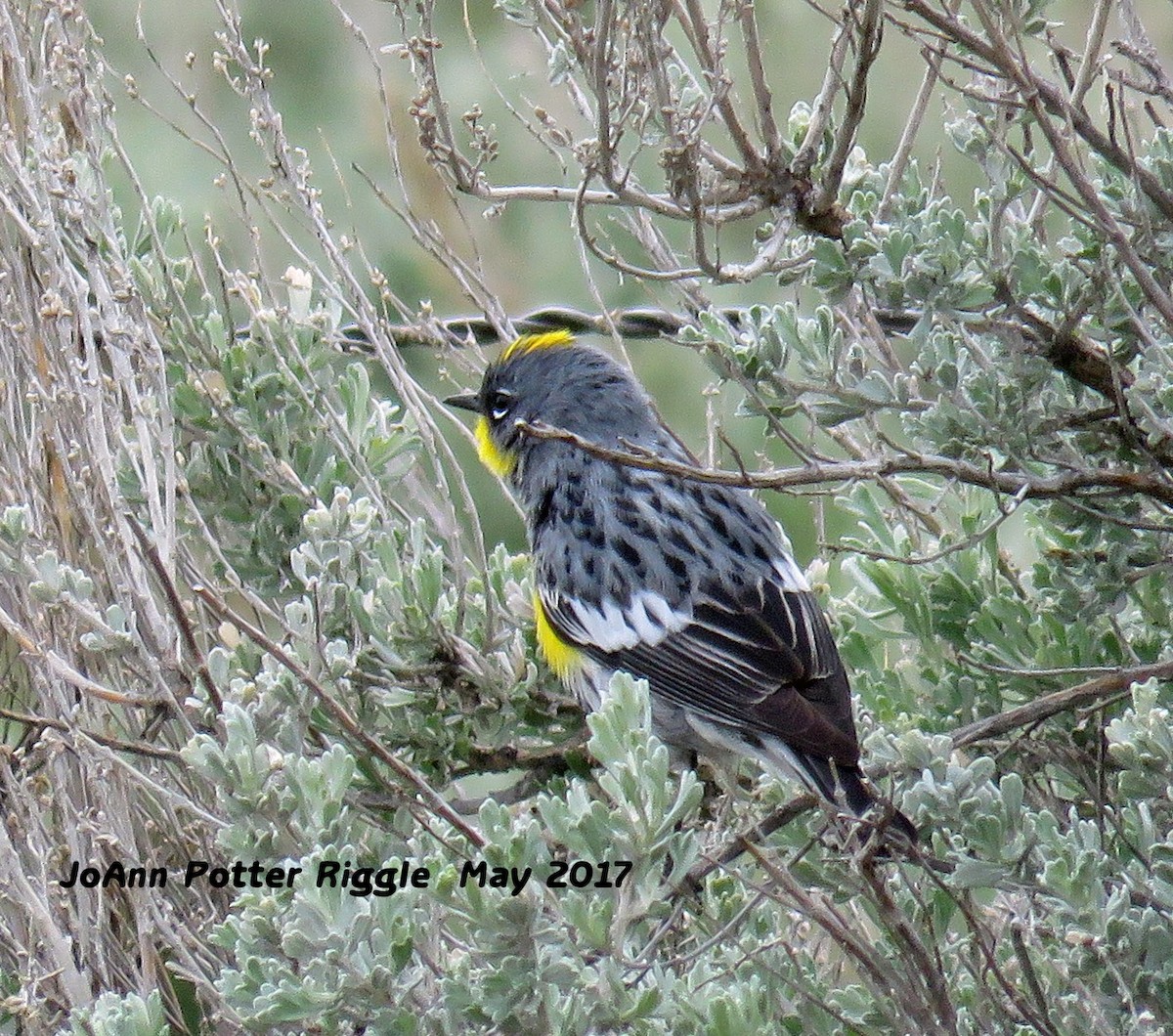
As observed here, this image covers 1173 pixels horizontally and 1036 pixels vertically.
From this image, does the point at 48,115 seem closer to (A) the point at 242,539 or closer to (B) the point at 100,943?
(A) the point at 242,539

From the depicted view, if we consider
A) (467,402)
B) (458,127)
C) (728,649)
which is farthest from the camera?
(458,127)

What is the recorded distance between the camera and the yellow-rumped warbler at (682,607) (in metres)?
2.84

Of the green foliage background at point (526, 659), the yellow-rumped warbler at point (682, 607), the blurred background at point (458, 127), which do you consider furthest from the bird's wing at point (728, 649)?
the blurred background at point (458, 127)

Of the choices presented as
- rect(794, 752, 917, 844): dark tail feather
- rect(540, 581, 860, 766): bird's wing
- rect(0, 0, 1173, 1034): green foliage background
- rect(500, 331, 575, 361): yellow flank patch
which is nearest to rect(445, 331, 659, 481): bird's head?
rect(500, 331, 575, 361): yellow flank patch

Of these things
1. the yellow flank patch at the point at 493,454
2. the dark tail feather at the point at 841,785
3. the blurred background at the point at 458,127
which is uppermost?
the blurred background at the point at 458,127

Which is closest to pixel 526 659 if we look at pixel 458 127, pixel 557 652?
pixel 557 652

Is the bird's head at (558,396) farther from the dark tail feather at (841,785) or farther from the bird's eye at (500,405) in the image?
the dark tail feather at (841,785)

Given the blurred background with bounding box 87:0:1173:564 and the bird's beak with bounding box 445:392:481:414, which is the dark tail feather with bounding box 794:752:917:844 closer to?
the bird's beak with bounding box 445:392:481:414

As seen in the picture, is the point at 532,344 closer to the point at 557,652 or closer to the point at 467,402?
the point at 467,402

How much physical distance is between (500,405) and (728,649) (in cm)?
100

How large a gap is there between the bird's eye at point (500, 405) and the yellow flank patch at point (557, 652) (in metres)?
0.74

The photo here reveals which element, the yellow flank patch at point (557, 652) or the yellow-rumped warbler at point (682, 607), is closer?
the yellow-rumped warbler at point (682, 607)

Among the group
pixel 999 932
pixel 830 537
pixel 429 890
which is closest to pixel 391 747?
pixel 429 890

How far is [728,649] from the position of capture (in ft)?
10.0
